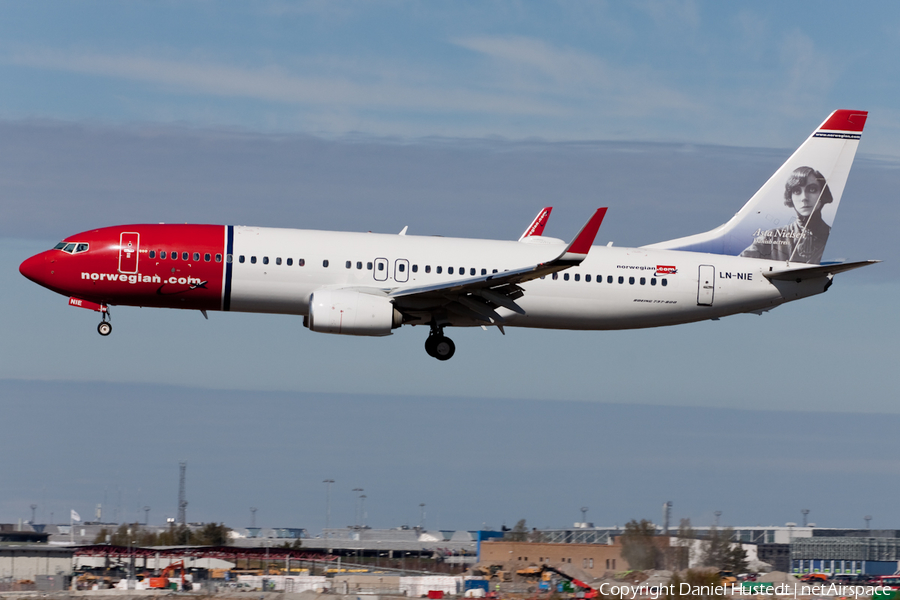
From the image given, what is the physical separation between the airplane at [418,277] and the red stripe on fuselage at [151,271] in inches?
1.4

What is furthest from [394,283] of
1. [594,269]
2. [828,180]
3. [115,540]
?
[115,540]

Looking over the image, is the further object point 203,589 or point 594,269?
point 203,589

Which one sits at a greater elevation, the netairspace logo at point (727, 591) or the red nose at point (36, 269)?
the red nose at point (36, 269)

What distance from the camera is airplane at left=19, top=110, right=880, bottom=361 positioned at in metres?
38.1

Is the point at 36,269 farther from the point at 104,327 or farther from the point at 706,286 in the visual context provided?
the point at 706,286

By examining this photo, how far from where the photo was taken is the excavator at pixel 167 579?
47500mm

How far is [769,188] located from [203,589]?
2982 cm

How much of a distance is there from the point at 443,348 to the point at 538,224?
7.54m

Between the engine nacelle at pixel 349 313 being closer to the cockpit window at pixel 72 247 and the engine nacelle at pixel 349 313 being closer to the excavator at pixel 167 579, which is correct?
the cockpit window at pixel 72 247

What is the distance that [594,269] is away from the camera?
4059 centimetres

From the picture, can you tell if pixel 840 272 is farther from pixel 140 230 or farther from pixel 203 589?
pixel 203 589

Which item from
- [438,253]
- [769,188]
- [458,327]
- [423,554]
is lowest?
[423,554]

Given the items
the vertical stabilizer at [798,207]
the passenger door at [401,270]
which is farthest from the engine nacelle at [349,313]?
the vertical stabilizer at [798,207]

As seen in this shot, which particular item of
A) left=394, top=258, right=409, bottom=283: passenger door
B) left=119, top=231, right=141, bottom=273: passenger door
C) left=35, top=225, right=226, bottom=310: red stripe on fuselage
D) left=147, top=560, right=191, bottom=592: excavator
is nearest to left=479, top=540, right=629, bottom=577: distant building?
Answer: left=147, top=560, right=191, bottom=592: excavator
